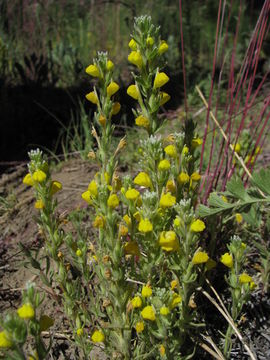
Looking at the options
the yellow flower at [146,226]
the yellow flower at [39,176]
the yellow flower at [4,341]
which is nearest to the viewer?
the yellow flower at [4,341]

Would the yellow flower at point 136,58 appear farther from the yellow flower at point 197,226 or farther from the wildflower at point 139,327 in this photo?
the wildflower at point 139,327

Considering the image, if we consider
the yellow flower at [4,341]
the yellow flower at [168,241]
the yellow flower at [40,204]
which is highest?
the yellow flower at [40,204]

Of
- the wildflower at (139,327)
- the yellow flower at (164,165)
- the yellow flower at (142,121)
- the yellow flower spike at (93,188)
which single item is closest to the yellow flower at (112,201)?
the yellow flower spike at (93,188)

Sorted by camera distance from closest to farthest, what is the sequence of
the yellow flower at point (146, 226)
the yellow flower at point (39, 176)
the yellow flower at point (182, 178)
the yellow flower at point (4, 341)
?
the yellow flower at point (4, 341) < the yellow flower at point (146, 226) < the yellow flower at point (39, 176) < the yellow flower at point (182, 178)

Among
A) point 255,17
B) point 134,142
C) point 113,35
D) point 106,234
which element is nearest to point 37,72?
point 134,142

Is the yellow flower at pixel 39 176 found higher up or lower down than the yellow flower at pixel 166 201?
higher up

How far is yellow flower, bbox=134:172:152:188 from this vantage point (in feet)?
4.18

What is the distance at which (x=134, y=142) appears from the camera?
3.25 meters

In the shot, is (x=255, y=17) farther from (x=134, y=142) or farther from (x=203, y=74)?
(x=134, y=142)

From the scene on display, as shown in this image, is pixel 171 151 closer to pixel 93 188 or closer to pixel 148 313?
pixel 93 188

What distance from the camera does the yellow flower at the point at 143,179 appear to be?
1273 mm

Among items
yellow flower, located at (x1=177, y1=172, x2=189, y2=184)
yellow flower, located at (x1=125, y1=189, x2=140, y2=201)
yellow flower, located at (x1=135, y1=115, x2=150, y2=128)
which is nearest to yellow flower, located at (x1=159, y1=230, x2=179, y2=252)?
yellow flower, located at (x1=125, y1=189, x2=140, y2=201)

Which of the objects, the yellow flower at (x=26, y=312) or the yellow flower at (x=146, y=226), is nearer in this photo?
the yellow flower at (x=26, y=312)

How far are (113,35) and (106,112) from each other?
173 inches
